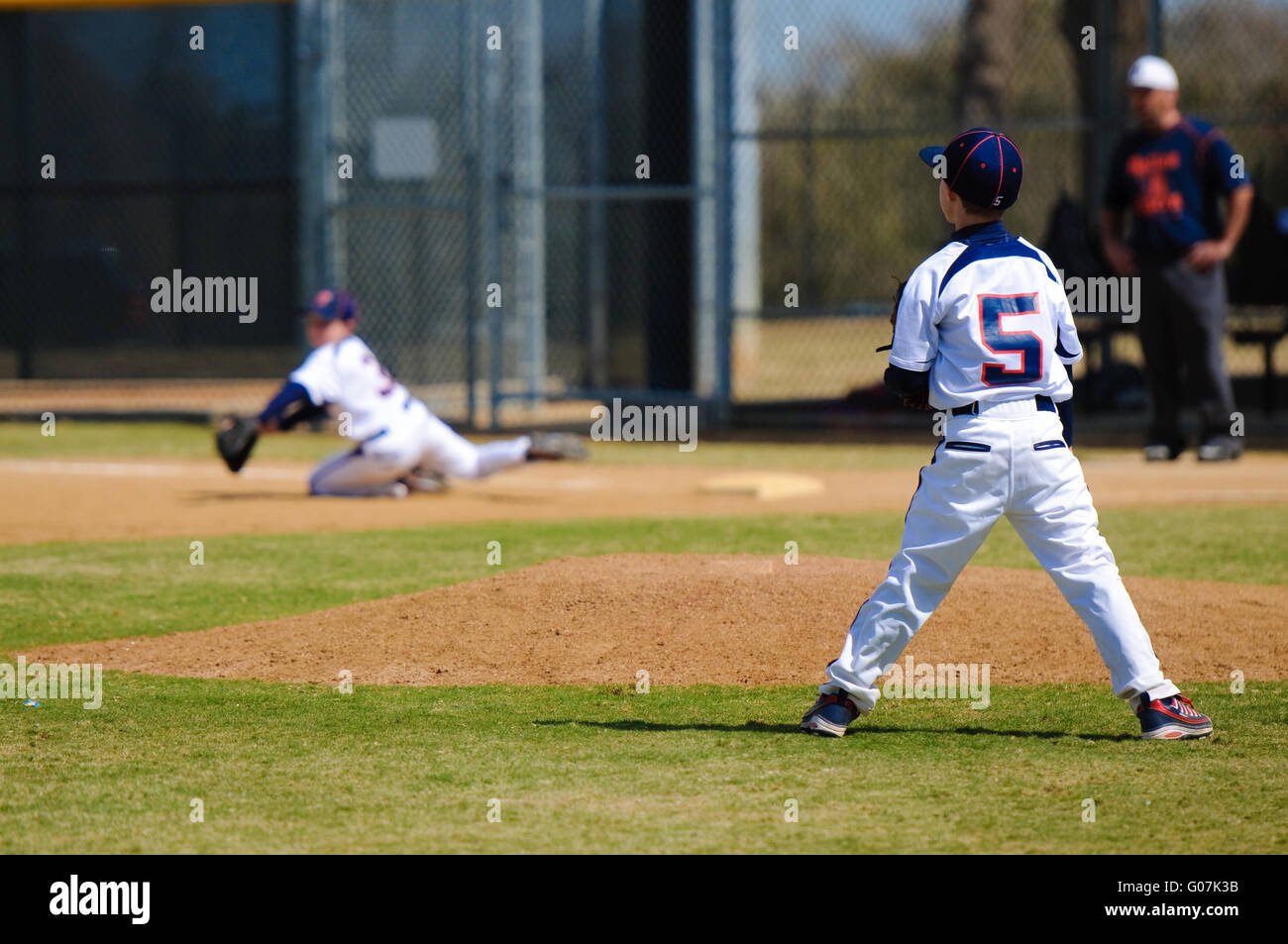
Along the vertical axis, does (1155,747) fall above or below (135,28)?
below

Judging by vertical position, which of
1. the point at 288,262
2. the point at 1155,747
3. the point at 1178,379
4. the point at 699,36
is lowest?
the point at 1155,747

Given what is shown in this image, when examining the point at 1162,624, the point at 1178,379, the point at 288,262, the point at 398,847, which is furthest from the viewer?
the point at 288,262

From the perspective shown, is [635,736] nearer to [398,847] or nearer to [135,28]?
[398,847]

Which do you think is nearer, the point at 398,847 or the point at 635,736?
the point at 398,847

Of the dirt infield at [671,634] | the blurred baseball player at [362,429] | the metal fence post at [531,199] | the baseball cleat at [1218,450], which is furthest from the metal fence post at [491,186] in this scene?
the dirt infield at [671,634]

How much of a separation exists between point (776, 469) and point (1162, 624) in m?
5.75

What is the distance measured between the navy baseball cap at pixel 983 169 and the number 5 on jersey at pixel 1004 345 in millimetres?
317

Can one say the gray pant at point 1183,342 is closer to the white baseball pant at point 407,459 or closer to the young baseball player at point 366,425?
the young baseball player at point 366,425

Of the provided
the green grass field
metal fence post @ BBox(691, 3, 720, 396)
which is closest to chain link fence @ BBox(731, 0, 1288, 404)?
metal fence post @ BBox(691, 3, 720, 396)

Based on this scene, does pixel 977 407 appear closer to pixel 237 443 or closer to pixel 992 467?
pixel 992 467

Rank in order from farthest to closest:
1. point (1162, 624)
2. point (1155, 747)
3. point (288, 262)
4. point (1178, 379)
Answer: point (288, 262) < point (1178, 379) < point (1162, 624) < point (1155, 747)

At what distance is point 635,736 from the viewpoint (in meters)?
4.96

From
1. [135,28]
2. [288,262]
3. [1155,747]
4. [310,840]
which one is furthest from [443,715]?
[135,28]

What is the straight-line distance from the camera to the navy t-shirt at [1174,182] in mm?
10891
